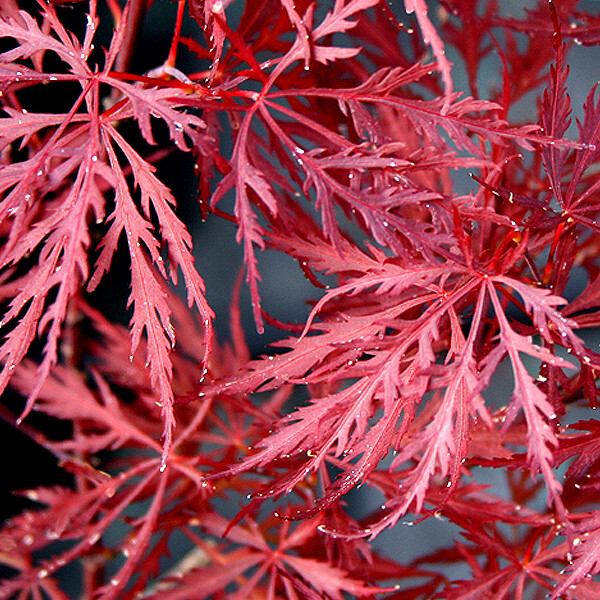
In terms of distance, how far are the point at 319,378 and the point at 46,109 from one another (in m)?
0.60

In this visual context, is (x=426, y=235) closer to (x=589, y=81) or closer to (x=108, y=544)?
(x=589, y=81)

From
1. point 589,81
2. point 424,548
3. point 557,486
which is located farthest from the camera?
point 424,548

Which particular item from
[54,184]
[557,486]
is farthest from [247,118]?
[557,486]

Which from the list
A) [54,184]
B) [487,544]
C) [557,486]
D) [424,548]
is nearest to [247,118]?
[54,184]

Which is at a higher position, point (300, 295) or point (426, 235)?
point (426, 235)

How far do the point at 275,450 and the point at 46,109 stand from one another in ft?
2.00

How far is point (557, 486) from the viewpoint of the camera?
0.27m

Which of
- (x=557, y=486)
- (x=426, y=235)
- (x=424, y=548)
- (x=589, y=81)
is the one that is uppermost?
(x=589, y=81)

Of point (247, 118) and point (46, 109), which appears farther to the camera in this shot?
point (46, 109)

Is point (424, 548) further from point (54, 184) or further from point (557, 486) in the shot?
point (54, 184)

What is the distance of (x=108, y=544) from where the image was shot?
2.67ft

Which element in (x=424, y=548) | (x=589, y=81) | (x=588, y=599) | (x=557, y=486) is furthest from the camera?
(x=424, y=548)

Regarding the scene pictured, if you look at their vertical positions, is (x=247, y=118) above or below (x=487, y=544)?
above

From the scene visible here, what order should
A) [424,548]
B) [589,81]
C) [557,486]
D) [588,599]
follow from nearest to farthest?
1. [557,486]
2. [588,599]
3. [589,81]
4. [424,548]
